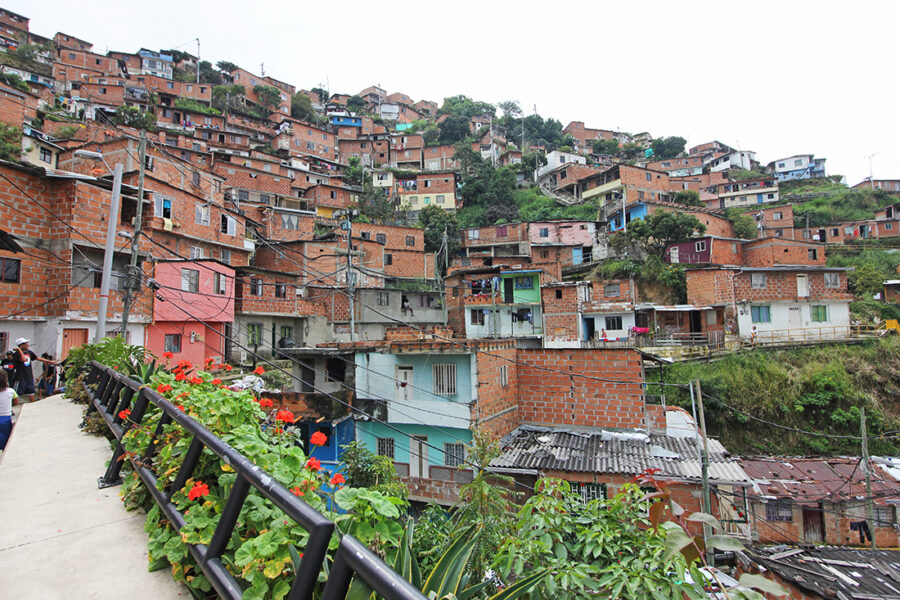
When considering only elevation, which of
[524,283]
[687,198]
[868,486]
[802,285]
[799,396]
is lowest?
[868,486]

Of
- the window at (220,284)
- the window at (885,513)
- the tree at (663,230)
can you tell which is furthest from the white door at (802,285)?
the window at (220,284)

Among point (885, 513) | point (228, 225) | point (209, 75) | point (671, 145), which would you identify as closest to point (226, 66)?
point (209, 75)

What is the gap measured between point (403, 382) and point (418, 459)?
2.58 m

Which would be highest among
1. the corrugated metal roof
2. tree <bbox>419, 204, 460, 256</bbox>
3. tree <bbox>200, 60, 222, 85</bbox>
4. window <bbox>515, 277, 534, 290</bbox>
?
tree <bbox>200, 60, 222, 85</bbox>

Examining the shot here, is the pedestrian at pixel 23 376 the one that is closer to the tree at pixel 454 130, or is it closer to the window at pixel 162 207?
the window at pixel 162 207

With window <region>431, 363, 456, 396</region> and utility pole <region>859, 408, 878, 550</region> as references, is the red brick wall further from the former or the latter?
utility pole <region>859, 408, 878, 550</region>

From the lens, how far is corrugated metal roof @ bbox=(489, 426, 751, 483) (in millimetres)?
10773

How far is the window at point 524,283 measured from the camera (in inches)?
1225

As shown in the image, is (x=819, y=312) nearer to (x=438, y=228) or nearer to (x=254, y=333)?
(x=438, y=228)

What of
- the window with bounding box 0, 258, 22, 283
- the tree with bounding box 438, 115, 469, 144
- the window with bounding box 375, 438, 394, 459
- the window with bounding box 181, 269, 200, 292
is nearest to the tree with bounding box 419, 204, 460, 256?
the window with bounding box 181, 269, 200, 292

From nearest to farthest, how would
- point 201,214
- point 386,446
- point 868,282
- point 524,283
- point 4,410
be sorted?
point 4,410
point 386,446
point 201,214
point 524,283
point 868,282

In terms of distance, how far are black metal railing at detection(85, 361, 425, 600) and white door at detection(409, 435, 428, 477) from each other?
37.3 feet

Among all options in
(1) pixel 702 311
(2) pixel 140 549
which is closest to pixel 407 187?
(1) pixel 702 311

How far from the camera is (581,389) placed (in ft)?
45.9
